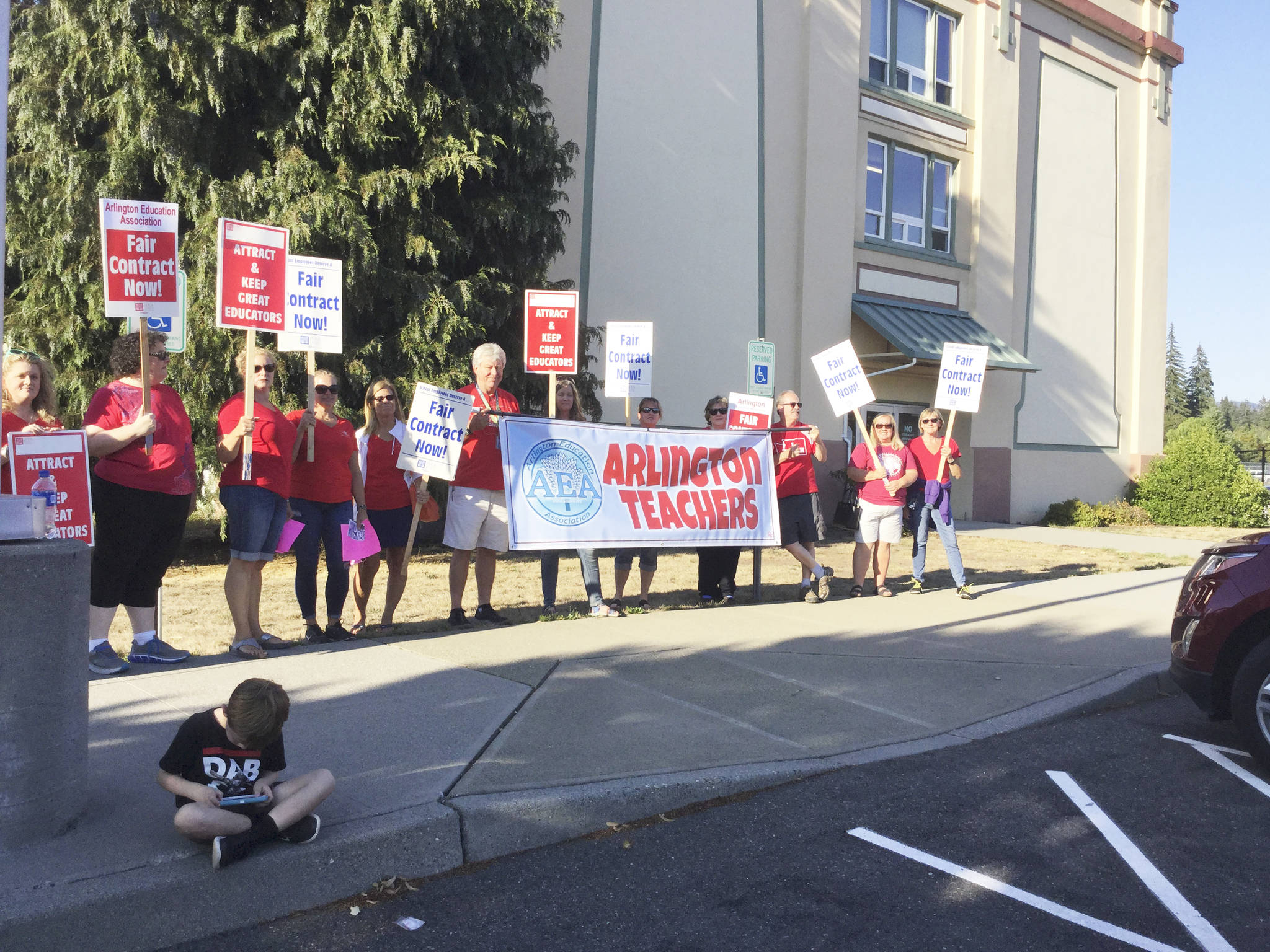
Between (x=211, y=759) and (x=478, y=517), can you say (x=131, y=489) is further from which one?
(x=211, y=759)

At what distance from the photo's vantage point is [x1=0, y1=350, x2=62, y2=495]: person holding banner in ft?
18.7

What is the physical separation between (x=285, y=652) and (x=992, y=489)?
17300 millimetres

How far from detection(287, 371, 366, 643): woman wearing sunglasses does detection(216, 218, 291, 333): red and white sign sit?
53 cm

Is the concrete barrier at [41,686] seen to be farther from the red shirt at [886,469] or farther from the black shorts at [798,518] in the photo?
the red shirt at [886,469]

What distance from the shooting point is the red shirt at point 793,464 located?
9398 mm

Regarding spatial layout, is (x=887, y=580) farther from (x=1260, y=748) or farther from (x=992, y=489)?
(x=992, y=489)

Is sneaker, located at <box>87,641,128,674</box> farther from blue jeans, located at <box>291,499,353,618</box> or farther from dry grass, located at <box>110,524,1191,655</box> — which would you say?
blue jeans, located at <box>291,499,353,618</box>

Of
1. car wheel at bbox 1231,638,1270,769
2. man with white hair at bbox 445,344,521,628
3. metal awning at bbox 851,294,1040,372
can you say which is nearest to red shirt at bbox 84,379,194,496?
man with white hair at bbox 445,344,521,628

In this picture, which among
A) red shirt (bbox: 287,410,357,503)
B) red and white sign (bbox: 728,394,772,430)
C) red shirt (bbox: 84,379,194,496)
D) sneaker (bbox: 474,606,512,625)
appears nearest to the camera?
red shirt (bbox: 84,379,194,496)

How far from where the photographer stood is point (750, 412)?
9633 mm

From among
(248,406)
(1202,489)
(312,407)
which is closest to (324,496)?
(312,407)

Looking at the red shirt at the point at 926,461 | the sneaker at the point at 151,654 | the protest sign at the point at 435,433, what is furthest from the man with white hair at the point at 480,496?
the red shirt at the point at 926,461

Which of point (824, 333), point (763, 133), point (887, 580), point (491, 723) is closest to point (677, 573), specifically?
point (887, 580)

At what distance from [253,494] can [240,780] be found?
303 cm
